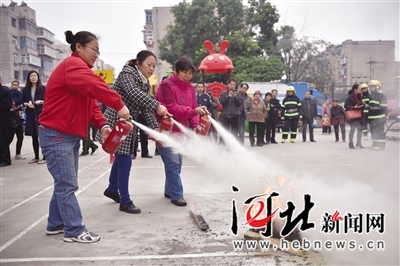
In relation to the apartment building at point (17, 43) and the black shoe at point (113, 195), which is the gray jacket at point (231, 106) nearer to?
the black shoe at point (113, 195)

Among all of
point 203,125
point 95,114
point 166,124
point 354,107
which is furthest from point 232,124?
point 95,114

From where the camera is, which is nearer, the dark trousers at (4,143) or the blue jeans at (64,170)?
the blue jeans at (64,170)

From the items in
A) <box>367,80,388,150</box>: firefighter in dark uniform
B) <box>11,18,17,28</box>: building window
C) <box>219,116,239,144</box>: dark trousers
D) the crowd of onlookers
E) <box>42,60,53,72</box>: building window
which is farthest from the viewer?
<box>42,60,53,72</box>: building window

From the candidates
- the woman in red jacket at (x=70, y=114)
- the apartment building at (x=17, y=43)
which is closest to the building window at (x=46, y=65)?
the apartment building at (x=17, y=43)

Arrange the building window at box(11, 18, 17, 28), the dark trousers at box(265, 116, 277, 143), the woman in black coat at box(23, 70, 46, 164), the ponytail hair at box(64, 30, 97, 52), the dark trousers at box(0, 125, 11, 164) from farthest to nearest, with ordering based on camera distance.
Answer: the building window at box(11, 18, 17, 28), the dark trousers at box(265, 116, 277, 143), the dark trousers at box(0, 125, 11, 164), the woman in black coat at box(23, 70, 46, 164), the ponytail hair at box(64, 30, 97, 52)

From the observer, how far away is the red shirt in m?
3.33

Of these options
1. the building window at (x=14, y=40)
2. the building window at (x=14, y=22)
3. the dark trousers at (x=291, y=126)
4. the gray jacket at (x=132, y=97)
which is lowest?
the dark trousers at (x=291, y=126)

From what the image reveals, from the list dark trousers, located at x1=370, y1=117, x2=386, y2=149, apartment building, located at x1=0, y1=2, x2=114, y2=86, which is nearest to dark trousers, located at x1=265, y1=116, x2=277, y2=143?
dark trousers, located at x1=370, y1=117, x2=386, y2=149

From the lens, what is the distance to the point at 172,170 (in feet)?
16.1

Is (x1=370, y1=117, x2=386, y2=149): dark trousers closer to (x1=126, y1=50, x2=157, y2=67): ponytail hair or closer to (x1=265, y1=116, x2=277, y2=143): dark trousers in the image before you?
(x1=265, y1=116, x2=277, y2=143): dark trousers

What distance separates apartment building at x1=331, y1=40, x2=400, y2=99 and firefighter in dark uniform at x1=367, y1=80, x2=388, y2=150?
485mm

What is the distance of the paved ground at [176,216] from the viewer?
324cm

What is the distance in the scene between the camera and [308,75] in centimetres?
3228

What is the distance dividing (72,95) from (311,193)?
282 cm
